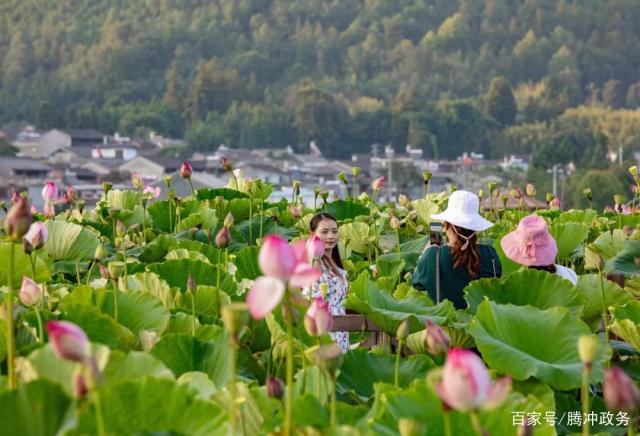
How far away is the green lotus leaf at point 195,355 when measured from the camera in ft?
4.46

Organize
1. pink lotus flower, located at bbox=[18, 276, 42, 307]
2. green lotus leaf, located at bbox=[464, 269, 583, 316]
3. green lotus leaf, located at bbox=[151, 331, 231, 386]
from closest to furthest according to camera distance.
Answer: green lotus leaf, located at bbox=[151, 331, 231, 386]
pink lotus flower, located at bbox=[18, 276, 42, 307]
green lotus leaf, located at bbox=[464, 269, 583, 316]

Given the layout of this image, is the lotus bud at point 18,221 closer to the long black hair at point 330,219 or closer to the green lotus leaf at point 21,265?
the green lotus leaf at point 21,265

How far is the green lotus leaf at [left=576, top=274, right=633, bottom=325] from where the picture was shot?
2061 mm

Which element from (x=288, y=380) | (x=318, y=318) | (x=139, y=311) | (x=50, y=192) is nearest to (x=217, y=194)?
(x=50, y=192)

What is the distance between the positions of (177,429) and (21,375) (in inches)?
5.9

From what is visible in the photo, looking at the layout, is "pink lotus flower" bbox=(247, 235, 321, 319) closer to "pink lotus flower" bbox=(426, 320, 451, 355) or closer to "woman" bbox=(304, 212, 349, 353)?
"pink lotus flower" bbox=(426, 320, 451, 355)

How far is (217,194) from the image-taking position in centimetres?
358

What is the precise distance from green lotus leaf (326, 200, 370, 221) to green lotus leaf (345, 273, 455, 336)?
5.45ft

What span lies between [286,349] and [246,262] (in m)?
0.79

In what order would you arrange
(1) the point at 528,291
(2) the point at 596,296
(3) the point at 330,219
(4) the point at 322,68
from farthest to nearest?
1. (4) the point at 322,68
2. (3) the point at 330,219
3. (2) the point at 596,296
4. (1) the point at 528,291

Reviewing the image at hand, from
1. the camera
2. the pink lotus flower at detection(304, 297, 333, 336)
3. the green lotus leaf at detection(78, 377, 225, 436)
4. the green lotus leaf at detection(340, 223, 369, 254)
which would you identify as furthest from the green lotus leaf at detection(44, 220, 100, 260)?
the green lotus leaf at detection(78, 377, 225, 436)

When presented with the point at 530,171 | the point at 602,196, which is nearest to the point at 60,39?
the point at 530,171

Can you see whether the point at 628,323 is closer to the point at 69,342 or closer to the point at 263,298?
the point at 263,298

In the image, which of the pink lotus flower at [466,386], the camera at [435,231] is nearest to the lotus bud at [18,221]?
the pink lotus flower at [466,386]
